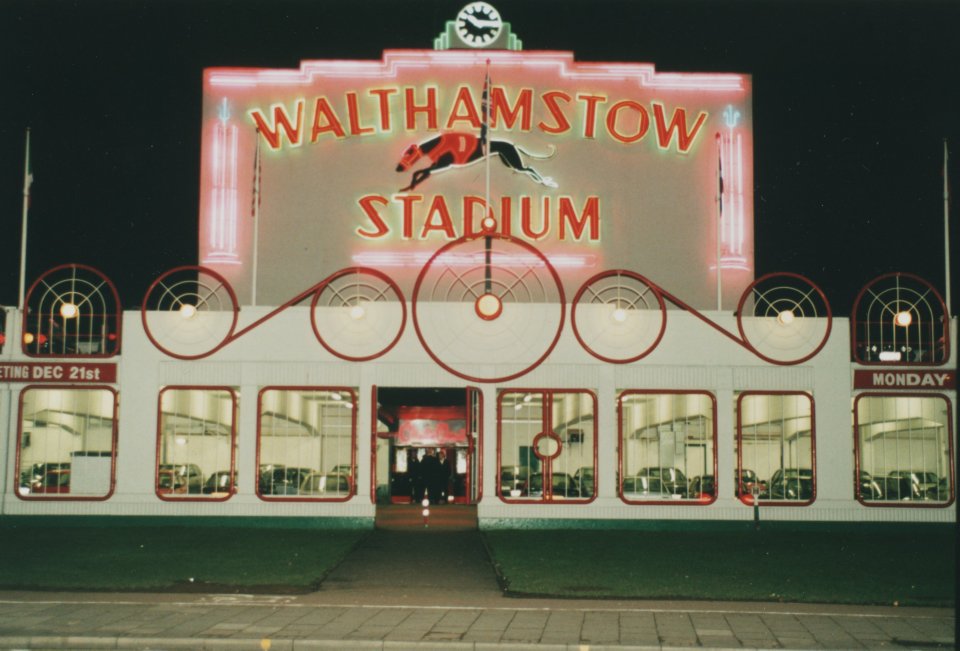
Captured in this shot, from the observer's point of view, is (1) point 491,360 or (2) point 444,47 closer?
(1) point 491,360

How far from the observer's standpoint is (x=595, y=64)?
29750mm

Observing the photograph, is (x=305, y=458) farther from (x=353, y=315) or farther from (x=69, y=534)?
(x=69, y=534)

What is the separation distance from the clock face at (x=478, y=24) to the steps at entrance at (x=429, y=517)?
1290 cm

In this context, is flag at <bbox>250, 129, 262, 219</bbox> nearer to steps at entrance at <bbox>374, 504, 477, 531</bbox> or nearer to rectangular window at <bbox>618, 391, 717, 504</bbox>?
steps at entrance at <bbox>374, 504, 477, 531</bbox>

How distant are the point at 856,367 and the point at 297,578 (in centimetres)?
1405

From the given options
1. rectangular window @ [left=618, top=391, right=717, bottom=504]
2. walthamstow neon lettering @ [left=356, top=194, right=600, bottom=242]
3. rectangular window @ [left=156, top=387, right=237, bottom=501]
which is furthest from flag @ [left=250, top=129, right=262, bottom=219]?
rectangular window @ [left=618, top=391, right=717, bottom=504]

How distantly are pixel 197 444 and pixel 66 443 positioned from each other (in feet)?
9.61

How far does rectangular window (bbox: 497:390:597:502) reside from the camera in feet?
79.7

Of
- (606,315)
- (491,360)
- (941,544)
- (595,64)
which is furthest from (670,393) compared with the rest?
(595,64)

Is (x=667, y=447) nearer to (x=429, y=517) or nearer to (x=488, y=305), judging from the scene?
(x=488, y=305)

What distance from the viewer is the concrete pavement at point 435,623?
37.3 ft

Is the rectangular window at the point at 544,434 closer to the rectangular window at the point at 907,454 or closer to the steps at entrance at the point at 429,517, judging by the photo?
the steps at entrance at the point at 429,517

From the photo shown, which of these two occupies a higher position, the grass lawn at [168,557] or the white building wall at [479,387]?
the white building wall at [479,387]

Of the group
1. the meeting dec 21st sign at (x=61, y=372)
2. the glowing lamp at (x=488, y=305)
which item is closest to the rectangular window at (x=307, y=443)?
the meeting dec 21st sign at (x=61, y=372)
